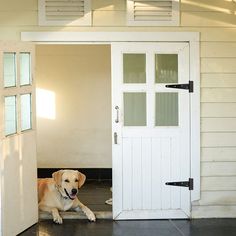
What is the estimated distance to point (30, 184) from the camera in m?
5.84

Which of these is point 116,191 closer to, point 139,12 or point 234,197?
point 234,197

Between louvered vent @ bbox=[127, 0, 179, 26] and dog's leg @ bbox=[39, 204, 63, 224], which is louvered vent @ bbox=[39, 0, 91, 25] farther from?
dog's leg @ bbox=[39, 204, 63, 224]

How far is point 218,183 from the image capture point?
612 cm

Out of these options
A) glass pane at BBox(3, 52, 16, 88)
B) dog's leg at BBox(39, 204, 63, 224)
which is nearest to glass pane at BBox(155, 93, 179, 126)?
dog's leg at BBox(39, 204, 63, 224)

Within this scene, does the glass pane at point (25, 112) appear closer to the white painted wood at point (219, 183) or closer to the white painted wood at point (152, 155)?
the white painted wood at point (152, 155)

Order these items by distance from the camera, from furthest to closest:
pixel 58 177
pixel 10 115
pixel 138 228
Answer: pixel 58 177, pixel 138 228, pixel 10 115

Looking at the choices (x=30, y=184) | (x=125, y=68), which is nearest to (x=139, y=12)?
(x=125, y=68)

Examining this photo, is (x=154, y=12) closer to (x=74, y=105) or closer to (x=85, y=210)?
(x=85, y=210)

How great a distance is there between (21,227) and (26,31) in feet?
6.42

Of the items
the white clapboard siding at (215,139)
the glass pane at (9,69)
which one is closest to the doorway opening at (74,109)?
the white clapboard siding at (215,139)

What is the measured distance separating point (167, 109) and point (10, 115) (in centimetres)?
163

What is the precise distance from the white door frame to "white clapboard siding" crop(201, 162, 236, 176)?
0.27 feet

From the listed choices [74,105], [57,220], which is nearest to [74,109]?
[74,105]

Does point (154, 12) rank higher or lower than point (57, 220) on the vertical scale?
higher
